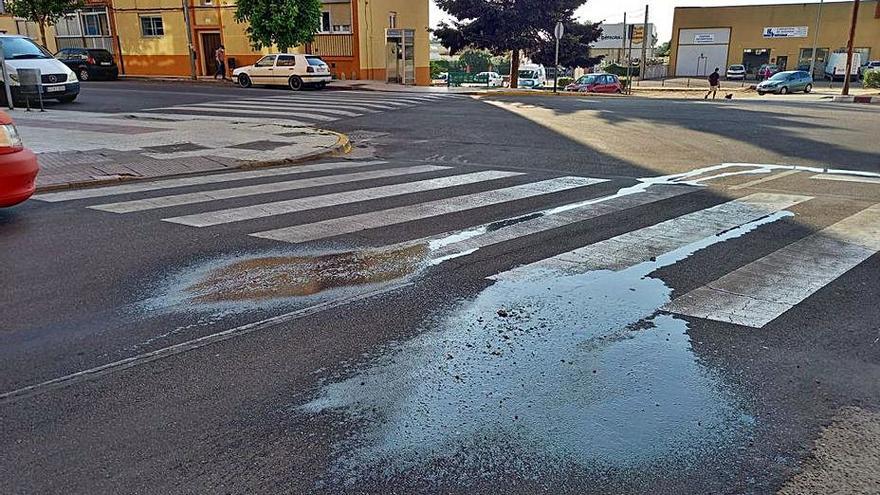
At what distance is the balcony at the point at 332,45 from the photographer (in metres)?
36.5

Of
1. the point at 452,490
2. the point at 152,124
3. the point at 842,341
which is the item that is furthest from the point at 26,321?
the point at 152,124

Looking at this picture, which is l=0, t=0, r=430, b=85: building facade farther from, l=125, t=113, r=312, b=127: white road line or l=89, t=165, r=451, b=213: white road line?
l=89, t=165, r=451, b=213: white road line

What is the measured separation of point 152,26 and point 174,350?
140 feet

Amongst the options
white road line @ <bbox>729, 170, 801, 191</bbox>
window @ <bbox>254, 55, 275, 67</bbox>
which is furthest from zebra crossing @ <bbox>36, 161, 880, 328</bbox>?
window @ <bbox>254, 55, 275, 67</bbox>

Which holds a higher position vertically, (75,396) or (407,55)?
(407,55)

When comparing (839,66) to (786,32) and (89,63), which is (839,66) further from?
(89,63)

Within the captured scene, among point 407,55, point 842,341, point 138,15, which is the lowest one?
point 842,341

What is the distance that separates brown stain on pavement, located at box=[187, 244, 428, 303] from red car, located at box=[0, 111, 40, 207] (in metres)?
2.89

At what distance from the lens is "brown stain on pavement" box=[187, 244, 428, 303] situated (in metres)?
5.20

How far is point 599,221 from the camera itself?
7.46m

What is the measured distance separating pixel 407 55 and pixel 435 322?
35936 millimetres

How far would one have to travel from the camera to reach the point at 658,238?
6785 mm

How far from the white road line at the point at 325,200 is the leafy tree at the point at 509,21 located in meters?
30.6

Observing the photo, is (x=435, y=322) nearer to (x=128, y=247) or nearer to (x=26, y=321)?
(x=26, y=321)
